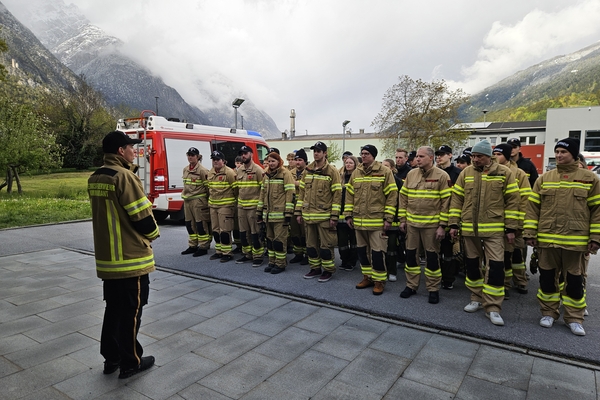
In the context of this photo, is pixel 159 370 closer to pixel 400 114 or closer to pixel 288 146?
pixel 400 114

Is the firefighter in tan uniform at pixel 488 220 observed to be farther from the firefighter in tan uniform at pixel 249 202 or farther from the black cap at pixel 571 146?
the firefighter in tan uniform at pixel 249 202

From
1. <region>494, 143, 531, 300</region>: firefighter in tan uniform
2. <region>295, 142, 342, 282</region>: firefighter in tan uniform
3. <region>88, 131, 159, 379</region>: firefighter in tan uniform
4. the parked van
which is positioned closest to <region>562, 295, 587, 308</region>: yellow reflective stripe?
<region>494, 143, 531, 300</region>: firefighter in tan uniform

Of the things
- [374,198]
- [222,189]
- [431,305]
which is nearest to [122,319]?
[374,198]

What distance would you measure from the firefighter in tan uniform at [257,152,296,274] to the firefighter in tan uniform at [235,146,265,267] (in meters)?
0.28

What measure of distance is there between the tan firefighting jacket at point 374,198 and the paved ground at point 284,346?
100cm

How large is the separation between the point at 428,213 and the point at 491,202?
0.74 metres

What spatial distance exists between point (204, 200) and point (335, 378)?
494cm

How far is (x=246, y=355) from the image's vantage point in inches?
135

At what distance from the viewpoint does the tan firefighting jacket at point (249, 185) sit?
21.6 feet

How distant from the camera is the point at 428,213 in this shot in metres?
4.74

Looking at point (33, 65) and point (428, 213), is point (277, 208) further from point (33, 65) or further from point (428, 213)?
point (33, 65)

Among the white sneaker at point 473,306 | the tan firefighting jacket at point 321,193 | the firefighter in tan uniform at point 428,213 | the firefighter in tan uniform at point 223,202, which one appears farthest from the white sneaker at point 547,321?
the firefighter in tan uniform at point 223,202

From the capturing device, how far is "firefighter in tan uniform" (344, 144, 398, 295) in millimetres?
5109

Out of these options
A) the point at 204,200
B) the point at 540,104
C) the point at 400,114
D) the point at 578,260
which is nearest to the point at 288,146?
the point at 400,114
